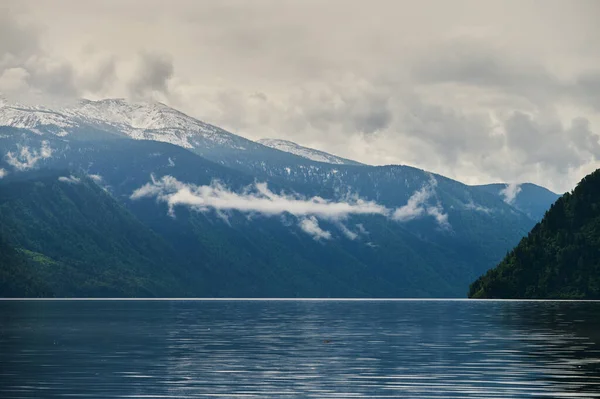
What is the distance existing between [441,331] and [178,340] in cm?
5388

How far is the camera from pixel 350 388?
92.3 meters

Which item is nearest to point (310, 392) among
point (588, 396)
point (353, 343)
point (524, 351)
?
point (588, 396)

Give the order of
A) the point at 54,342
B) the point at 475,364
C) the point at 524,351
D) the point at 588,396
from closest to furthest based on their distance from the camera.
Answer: the point at 588,396
the point at 475,364
the point at 524,351
the point at 54,342

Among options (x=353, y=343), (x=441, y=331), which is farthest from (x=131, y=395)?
(x=441, y=331)

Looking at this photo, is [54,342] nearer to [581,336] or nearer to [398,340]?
[398,340]

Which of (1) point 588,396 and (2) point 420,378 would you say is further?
(2) point 420,378

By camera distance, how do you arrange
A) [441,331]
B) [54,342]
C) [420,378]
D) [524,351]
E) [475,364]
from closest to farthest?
1. [420,378]
2. [475,364]
3. [524,351]
4. [54,342]
5. [441,331]

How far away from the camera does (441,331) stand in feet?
636

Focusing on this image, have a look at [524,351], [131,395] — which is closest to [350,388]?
[131,395]

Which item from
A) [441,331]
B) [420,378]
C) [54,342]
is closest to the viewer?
[420,378]

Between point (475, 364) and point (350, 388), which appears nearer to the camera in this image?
point (350, 388)

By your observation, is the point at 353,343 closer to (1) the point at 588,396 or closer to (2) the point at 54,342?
(2) the point at 54,342

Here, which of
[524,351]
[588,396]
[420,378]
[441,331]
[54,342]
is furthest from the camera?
[441,331]

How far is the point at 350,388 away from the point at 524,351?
4799cm
